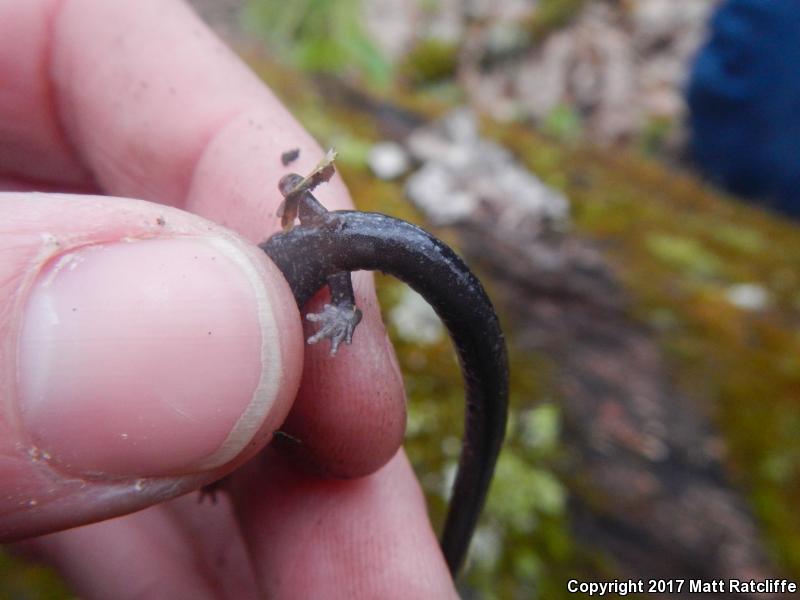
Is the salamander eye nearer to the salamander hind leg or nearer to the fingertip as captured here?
the salamander hind leg

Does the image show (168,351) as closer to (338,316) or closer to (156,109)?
(338,316)

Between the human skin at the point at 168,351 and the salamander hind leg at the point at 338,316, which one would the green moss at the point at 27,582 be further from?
the salamander hind leg at the point at 338,316

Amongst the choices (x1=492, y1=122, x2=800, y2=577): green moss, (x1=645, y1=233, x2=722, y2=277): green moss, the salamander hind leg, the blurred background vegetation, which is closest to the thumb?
the salamander hind leg

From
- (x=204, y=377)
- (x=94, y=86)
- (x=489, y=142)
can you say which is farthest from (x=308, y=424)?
(x=489, y=142)

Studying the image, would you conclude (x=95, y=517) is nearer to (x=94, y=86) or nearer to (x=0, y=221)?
(x=0, y=221)

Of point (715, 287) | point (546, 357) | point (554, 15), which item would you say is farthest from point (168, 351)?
point (554, 15)

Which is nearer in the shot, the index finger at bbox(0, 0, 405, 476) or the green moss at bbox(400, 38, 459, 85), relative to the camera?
the index finger at bbox(0, 0, 405, 476)
